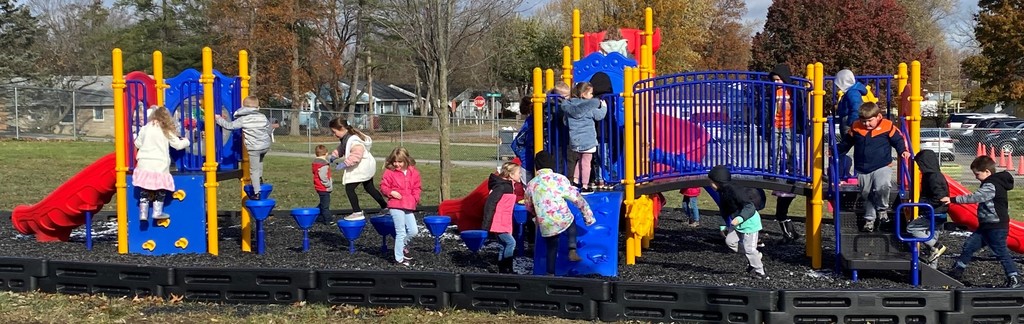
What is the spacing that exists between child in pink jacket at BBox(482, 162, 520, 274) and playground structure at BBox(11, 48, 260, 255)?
2.89 m

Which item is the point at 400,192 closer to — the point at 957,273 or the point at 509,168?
the point at 509,168

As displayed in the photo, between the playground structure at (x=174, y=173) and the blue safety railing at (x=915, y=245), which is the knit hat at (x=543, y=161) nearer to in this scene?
the blue safety railing at (x=915, y=245)

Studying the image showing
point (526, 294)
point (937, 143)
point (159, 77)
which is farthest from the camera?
point (937, 143)

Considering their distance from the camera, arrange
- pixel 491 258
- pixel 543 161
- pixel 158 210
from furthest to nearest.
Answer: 1. pixel 491 258
2. pixel 158 210
3. pixel 543 161

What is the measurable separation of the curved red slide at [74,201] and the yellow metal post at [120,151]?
14.1 inches

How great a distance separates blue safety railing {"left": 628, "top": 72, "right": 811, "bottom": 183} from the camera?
9281mm

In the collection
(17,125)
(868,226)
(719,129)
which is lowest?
(868,226)

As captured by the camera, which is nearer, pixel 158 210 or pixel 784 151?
pixel 784 151

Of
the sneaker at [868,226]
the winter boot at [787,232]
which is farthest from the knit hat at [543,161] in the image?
the winter boot at [787,232]

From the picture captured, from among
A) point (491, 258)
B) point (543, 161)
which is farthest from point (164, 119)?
point (543, 161)

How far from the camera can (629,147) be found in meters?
9.19

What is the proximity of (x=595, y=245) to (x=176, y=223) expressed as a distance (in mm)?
4399

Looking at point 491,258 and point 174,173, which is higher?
point 174,173

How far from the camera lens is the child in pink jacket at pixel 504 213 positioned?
884cm
